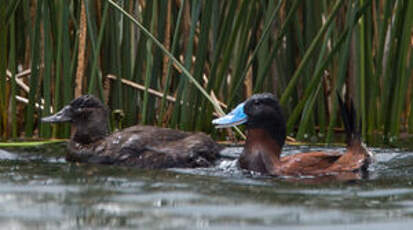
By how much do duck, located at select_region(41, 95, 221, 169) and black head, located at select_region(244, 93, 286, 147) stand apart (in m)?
0.37

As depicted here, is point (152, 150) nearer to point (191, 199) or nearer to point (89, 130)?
point (89, 130)

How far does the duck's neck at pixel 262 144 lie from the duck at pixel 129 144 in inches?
12.3

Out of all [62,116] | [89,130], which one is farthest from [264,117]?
[62,116]

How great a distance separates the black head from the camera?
658 centimetres

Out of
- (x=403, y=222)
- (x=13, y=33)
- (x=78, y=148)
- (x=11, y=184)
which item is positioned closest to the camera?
(x=403, y=222)

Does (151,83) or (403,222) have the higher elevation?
(151,83)

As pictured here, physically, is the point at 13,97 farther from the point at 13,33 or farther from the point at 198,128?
the point at 198,128

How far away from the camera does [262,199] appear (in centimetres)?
471

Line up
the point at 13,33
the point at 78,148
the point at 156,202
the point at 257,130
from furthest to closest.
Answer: the point at 13,33 → the point at 78,148 → the point at 257,130 → the point at 156,202

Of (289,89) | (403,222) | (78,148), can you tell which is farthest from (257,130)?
(403,222)

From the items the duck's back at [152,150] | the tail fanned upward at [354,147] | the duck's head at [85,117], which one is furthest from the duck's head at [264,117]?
the duck's head at [85,117]

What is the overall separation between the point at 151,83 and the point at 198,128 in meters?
0.61

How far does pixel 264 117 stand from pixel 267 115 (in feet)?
0.08

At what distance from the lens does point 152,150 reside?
→ 6707 millimetres
